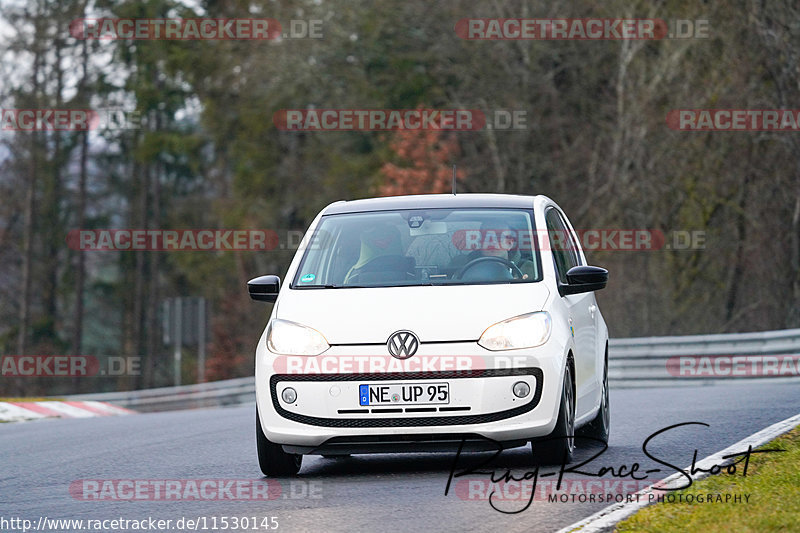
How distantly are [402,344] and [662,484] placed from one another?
1774 mm

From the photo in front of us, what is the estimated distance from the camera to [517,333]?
8859 millimetres

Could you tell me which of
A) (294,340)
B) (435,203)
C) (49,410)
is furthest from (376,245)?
(49,410)

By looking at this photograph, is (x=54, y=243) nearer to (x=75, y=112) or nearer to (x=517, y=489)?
(x=75, y=112)

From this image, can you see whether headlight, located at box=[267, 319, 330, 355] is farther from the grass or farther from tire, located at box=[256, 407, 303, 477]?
the grass

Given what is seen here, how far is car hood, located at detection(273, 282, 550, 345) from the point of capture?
28.8 feet

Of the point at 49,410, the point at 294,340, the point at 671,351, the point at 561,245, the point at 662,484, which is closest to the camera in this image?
the point at 662,484

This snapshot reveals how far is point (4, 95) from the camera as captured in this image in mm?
54688

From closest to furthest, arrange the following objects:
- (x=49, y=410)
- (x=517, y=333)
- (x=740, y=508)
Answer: (x=740, y=508)
(x=517, y=333)
(x=49, y=410)

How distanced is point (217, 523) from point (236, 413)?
10.7 m

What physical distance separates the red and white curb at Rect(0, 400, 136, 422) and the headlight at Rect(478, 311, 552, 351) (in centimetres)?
1114

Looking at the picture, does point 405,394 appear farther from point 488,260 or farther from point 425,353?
point 488,260

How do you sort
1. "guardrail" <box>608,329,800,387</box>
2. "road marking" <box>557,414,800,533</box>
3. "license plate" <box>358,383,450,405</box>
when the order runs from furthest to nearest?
"guardrail" <box>608,329,800,387</box>, "license plate" <box>358,383,450,405</box>, "road marking" <box>557,414,800,533</box>

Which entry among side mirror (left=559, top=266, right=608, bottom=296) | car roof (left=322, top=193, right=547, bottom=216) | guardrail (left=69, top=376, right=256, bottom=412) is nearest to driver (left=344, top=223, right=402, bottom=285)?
car roof (left=322, top=193, right=547, bottom=216)

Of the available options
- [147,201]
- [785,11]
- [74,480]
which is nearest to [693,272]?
[785,11]
